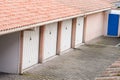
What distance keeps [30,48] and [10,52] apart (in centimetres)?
143

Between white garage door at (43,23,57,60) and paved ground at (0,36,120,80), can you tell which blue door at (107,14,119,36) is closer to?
paved ground at (0,36,120,80)

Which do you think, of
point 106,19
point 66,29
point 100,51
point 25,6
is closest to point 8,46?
point 25,6

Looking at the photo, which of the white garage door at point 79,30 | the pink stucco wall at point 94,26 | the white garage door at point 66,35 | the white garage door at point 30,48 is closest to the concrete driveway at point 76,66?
the white garage door at point 30,48

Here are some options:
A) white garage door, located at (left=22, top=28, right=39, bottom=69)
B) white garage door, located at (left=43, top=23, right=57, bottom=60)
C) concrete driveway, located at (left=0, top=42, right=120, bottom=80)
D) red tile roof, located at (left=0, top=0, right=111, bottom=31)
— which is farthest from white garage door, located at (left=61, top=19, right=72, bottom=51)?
white garage door, located at (left=22, top=28, right=39, bottom=69)

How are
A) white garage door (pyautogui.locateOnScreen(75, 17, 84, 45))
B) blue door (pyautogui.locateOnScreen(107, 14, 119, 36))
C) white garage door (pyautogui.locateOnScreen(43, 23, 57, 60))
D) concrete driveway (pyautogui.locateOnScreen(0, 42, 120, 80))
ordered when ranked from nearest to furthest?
concrete driveway (pyautogui.locateOnScreen(0, 42, 120, 80)), white garage door (pyautogui.locateOnScreen(43, 23, 57, 60)), white garage door (pyautogui.locateOnScreen(75, 17, 84, 45)), blue door (pyautogui.locateOnScreen(107, 14, 119, 36))

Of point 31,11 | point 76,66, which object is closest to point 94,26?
point 76,66

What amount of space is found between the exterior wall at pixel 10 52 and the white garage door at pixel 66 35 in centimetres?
553

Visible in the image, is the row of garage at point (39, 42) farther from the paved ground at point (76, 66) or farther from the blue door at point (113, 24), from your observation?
the blue door at point (113, 24)

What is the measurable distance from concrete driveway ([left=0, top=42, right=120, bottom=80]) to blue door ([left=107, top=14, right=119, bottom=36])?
Result: 19.6 ft

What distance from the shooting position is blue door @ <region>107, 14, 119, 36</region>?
28.2 meters

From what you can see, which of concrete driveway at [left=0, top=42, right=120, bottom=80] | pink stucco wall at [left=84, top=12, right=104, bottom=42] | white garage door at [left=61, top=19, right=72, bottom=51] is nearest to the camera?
concrete driveway at [left=0, top=42, right=120, bottom=80]

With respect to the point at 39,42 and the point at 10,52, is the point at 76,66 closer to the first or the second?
the point at 39,42

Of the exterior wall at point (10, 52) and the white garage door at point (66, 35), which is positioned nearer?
the exterior wall at point (10, 52)

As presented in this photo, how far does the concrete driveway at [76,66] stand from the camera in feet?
48.6
